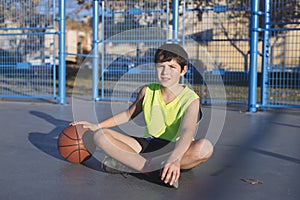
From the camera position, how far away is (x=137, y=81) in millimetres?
10305

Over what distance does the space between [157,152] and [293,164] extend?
1433 millimetres

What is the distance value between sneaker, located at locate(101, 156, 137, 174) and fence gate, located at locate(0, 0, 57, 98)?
6.82 m

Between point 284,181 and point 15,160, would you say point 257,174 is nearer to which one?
point 284,181

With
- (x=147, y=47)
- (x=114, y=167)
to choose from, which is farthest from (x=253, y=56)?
(x=114, y=167)

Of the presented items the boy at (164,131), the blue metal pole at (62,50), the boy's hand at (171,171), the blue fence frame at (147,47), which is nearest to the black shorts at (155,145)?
the boy at (164,131)

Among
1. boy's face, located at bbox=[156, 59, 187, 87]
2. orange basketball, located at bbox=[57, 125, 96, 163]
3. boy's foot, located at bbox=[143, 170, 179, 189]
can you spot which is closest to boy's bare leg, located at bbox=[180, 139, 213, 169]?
boy's foot, located at bbox=[143, 170, 179, 189]

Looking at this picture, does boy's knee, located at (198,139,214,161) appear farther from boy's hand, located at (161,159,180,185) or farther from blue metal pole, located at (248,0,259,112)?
blue metal pole, located at (248,0,259,112)

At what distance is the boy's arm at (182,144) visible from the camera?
323 centimetres

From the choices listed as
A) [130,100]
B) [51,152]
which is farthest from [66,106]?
[51,152]

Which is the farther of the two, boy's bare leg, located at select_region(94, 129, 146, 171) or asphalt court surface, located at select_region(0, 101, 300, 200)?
boy's bare leg, located at select_region(94, 129, 146, 171)

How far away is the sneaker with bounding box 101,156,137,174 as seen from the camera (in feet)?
12.5

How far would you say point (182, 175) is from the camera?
3869mm

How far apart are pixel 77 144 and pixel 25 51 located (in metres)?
7.77

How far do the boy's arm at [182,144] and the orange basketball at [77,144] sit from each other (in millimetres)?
975
